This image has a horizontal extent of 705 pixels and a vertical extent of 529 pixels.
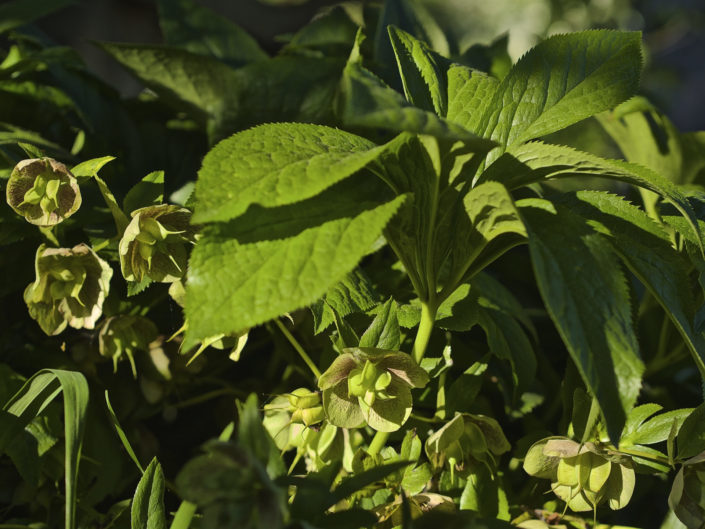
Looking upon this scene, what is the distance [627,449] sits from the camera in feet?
1.70

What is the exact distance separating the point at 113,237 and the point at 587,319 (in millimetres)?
410

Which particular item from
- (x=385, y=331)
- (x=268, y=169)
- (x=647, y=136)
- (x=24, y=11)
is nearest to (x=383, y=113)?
(x=268, y=169)

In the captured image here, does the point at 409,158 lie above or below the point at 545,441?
above

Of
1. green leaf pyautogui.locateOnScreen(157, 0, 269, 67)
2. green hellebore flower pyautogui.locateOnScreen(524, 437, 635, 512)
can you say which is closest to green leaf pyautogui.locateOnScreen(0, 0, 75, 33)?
green leaf pyautogui.locateOnScreen(157, 0, 269, 67)

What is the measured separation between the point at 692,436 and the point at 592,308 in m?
0.17

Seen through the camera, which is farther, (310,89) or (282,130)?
(310,89)

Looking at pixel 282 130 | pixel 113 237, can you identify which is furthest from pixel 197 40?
pixel 282 130

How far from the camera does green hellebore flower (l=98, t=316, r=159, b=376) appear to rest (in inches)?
23.9

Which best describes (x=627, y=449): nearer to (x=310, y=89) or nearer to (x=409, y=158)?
(x=409, y=158)

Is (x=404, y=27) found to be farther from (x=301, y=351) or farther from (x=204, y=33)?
(x=301, y=351)

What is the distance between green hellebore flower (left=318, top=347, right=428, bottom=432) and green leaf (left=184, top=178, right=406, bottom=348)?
A: 0.10 metres

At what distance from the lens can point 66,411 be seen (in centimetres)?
48

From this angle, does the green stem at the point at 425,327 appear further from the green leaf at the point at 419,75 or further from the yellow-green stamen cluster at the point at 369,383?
the green leaf at the point at 419,75

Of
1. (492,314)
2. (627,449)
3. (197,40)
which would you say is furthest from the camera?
(197,40)
